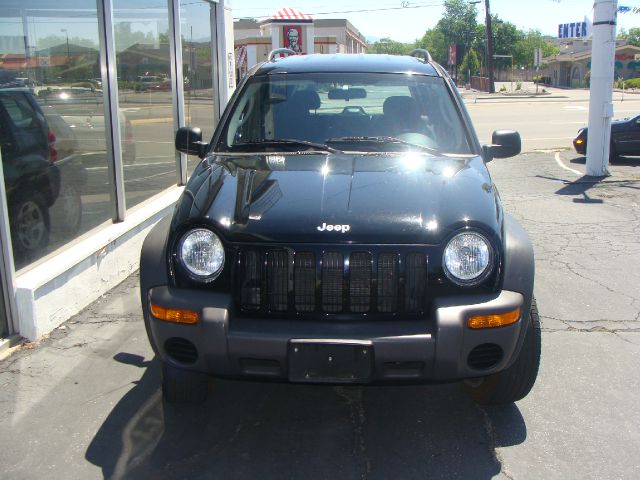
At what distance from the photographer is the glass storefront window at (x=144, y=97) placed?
6.67 meters

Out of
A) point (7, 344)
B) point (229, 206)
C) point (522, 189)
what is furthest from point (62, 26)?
point (522, 189)

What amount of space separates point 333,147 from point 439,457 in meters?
1.85

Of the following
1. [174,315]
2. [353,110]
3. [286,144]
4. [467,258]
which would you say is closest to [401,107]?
[353,110]

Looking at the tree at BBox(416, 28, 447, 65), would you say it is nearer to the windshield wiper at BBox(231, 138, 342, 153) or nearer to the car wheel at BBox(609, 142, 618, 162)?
the car wheel at BBox(609, 142, 618, 162)

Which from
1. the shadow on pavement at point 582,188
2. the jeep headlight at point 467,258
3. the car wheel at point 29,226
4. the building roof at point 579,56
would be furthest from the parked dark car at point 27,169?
the building roof at point 579,56

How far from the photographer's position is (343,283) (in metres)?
3.14

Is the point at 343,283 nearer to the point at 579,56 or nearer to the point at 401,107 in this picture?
the point at 401,107

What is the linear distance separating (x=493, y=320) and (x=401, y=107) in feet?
6.12

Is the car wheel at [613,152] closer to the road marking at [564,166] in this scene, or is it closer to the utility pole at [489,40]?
the road marking at [564,166]

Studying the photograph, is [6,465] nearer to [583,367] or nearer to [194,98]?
[583,367]

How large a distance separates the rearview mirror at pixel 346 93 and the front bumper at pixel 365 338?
75.7 inches

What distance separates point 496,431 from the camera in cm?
356

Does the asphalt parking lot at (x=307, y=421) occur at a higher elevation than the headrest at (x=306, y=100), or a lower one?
lower

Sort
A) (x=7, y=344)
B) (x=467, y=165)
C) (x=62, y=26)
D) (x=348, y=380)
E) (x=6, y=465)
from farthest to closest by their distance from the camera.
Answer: (x=62, y=26)
(x=7, y=344)
(x=467, y=165)
(x=6, y=465)
(x=348, y=380)
